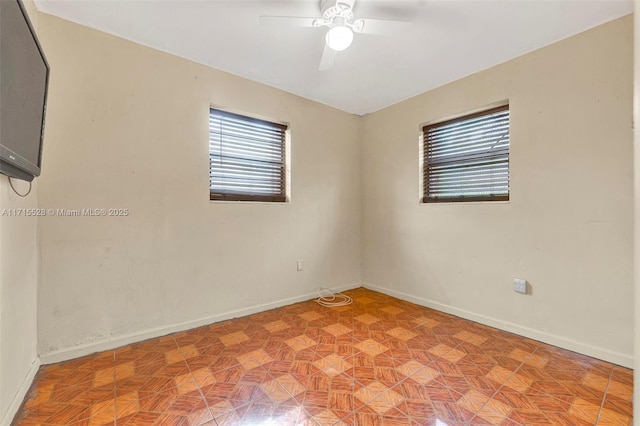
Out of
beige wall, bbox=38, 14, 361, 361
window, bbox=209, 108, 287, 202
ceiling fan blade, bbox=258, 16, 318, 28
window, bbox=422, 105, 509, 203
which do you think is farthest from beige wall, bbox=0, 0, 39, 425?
window, bbox=422, 105, 509, 203

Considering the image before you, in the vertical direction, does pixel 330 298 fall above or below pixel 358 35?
below

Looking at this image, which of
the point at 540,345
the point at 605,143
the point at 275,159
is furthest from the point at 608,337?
the point at 275,159

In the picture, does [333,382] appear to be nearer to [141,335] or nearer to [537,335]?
[141,335]

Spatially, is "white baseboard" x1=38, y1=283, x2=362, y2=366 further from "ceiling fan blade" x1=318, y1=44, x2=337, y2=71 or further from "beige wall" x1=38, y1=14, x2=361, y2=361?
"ceiling fan blade" x1=318, y1=44, x2=337, y2=71

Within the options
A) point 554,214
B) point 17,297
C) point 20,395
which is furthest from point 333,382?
point 554,214

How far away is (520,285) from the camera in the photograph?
246 cm

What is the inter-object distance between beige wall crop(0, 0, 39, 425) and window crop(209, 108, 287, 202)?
1.31 m

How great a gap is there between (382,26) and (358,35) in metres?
0.33

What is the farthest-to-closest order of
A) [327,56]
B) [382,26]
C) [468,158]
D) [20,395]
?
[468,158] → [327,56] → [382,26] → [20,395]

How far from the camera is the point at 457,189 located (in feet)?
9.98

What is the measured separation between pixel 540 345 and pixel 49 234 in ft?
12.5

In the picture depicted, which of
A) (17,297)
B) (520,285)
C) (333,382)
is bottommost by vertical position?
(333,382)

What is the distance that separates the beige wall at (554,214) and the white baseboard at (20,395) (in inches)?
129

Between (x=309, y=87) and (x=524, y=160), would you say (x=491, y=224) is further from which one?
(x=309, y=87)
